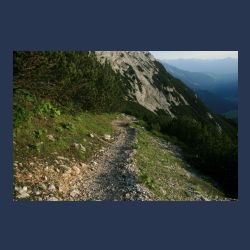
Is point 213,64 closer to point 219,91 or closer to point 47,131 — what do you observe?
point 219,91

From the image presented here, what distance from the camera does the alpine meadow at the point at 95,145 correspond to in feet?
41.1

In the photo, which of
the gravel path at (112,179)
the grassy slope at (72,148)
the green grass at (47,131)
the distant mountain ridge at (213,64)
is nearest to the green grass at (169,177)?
the grassy slope at (72,148)

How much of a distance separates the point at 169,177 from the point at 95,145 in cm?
266

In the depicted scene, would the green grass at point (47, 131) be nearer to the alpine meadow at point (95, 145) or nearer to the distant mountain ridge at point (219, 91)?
the alpine meadow at point (95, 145)

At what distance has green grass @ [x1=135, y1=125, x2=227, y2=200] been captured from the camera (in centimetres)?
1282

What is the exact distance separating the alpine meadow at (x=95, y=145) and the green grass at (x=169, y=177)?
26 millimetres

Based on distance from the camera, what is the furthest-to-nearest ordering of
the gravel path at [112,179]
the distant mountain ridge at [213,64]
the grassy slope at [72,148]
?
the grassy slope at [72,148], the gravel path at [112,179], the distant mountain ridge at [213,64]

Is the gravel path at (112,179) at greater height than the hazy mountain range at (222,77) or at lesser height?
lesser

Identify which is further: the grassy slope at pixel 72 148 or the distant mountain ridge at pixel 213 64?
the grassy slope at pixel 72 148

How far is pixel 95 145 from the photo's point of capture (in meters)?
15.2

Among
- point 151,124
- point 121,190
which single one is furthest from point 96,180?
point 151,124

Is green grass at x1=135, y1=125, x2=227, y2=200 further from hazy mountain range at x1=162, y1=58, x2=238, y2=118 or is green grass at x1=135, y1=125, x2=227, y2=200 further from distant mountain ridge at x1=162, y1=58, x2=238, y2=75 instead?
distant mountain ridge at x1=162, y1=58, x2=238, y2=75

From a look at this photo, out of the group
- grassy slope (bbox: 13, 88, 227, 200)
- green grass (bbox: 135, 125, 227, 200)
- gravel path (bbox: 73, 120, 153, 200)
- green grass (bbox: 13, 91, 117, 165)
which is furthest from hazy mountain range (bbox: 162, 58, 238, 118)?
green grass (bbox: 13, 91, 117, 165)

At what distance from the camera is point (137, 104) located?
2456 cm
